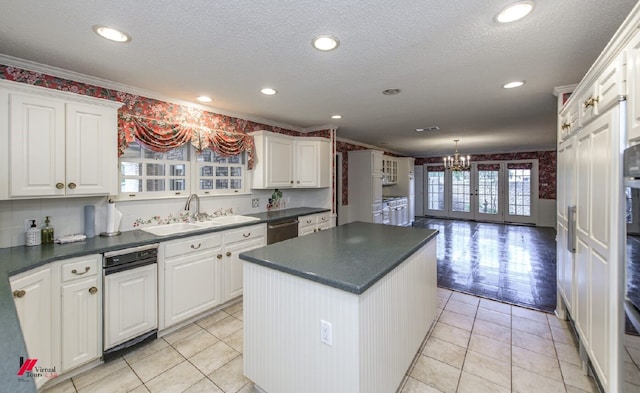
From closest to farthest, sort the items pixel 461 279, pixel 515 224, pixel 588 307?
pixel 588 307 < pixel 461 279 < pixel 515 224

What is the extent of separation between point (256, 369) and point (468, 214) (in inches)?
369

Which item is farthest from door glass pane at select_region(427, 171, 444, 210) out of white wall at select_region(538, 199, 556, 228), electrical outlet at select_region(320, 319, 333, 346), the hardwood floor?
electrical outlet at select_region(320, 319, 333, 346)

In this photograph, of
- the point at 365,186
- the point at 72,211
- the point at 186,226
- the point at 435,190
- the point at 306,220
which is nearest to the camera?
the point at 72,211

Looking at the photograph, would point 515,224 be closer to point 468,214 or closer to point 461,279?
point 468,214

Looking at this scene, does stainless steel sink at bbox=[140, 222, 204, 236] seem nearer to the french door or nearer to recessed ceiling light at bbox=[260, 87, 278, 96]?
recessed ceiling light at bbox=[260, 87, 278, 96]

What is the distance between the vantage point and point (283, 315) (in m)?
1.59

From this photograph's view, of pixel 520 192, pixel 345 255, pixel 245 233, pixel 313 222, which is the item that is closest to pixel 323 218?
pixel 313 222

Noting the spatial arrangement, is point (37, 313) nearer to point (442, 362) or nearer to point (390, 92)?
point (442, 362)

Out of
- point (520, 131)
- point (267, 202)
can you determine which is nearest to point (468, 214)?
point (520, 131)

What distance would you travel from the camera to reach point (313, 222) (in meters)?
4.18

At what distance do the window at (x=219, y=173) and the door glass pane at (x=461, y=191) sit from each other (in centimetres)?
806

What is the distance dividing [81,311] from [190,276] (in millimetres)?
812

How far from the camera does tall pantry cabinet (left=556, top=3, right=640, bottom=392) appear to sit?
1.31m

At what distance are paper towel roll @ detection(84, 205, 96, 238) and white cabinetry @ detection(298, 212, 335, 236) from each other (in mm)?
2240
